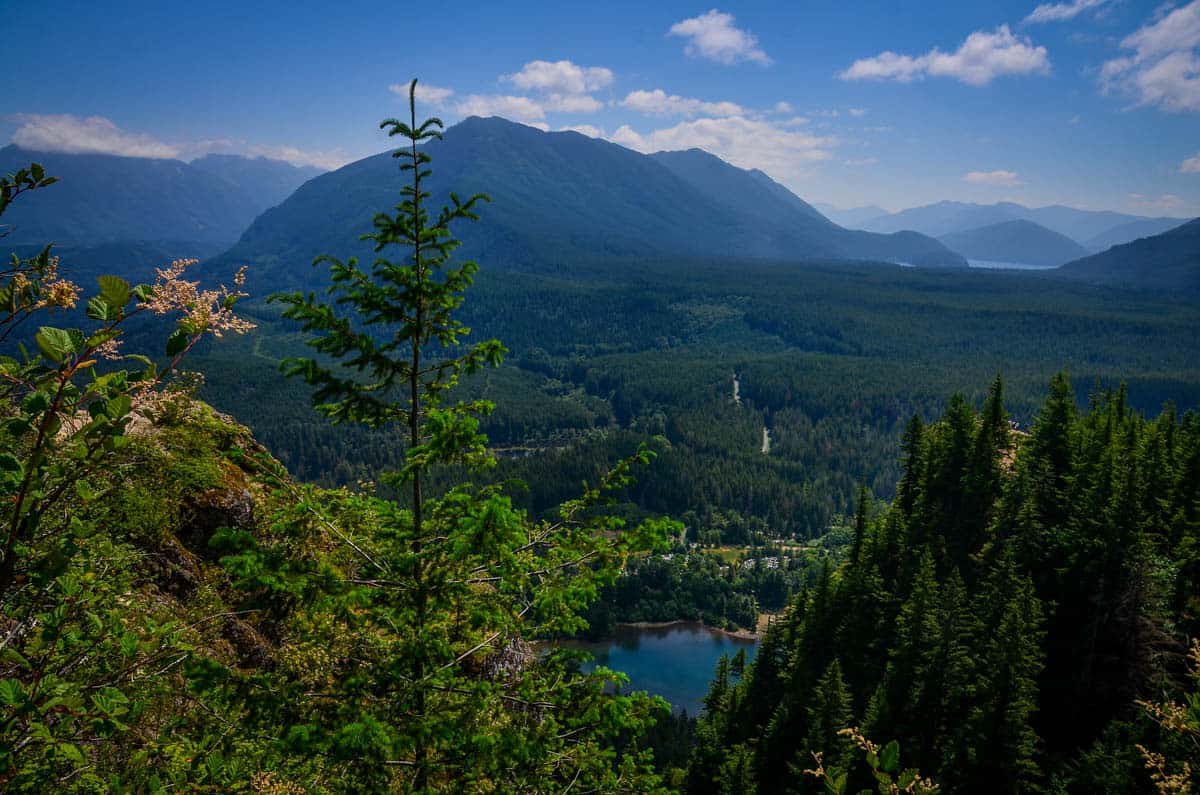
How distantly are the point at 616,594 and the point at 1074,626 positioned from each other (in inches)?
3439

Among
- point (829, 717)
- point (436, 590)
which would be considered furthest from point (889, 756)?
point (829, 717)

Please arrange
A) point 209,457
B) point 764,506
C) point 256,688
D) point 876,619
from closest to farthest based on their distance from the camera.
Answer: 1. point 256,688
2. point 209,457
3. point 876,619
4. point 764,506

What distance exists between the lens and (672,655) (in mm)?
109875

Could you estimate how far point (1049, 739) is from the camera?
36188mm

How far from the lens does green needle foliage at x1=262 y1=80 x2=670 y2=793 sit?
8898mm

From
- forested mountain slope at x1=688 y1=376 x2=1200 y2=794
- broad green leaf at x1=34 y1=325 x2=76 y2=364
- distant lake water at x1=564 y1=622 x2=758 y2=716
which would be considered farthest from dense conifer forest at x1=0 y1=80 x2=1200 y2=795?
distant lake water at x1=564 y1=622 x2=758 y2=716

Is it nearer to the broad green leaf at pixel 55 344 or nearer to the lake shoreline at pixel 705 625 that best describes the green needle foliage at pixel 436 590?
the broad green leaf at pixel 55 344

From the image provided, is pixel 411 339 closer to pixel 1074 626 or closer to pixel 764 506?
pixel 1074 626

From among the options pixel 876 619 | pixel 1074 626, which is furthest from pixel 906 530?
pixel 1074 626

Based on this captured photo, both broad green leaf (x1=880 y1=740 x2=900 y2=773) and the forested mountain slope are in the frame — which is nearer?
broad green leaf (x1=880 y1=740 x2=900 y2=773)

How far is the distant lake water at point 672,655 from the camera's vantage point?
325ft

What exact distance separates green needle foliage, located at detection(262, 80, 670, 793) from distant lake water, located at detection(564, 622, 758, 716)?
305 feet

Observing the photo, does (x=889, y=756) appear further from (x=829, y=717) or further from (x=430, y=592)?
(x=829, y=717)

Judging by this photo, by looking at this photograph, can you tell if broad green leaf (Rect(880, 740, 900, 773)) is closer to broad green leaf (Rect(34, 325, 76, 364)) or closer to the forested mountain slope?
broad green leaf (Rect(34, 325, 76, 364))
